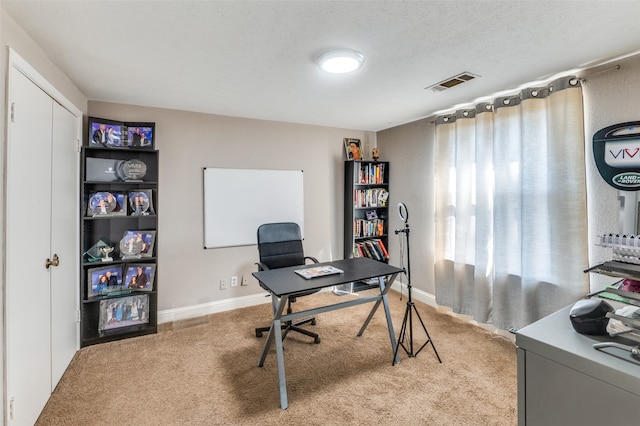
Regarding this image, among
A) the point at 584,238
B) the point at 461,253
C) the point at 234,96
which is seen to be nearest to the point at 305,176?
the point at 234,96

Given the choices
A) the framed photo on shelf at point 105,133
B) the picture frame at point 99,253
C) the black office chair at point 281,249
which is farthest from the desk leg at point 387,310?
the framed photo on shelf at point 105,133

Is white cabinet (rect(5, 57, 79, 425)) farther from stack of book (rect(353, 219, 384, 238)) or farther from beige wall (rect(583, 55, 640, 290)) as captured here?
beige wall (rect(583, 55, 640, 290))

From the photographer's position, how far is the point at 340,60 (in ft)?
6.66

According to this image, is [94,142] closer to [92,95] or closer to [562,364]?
[92,95]

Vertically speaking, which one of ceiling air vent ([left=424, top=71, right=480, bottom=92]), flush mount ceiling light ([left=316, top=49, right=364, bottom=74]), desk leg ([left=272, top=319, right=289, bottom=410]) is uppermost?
ceiling air vent ([left=424, top=71, right=480, bottom=92])

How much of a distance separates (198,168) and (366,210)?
2.32 m

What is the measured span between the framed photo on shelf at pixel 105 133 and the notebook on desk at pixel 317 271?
2.18 meters

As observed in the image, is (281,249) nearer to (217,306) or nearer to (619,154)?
(217,306)

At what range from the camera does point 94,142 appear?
2.81m

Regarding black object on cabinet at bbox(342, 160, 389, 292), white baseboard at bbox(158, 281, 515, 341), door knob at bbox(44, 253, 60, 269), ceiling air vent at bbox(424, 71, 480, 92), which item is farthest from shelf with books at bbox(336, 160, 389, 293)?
door knob at bbox(44, 253, 60, 269)

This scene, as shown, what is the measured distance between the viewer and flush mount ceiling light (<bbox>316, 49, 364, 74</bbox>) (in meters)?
1.96

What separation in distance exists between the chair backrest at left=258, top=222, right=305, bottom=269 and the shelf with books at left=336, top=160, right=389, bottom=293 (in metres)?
1.11

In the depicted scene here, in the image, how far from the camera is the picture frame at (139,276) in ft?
9.64

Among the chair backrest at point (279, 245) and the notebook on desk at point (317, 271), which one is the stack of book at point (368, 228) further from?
the notebook on desk at point (317, 271)
